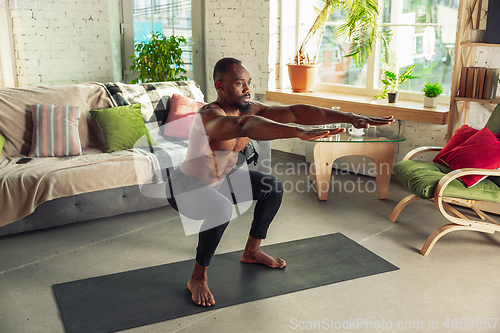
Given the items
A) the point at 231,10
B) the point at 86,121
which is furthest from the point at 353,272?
the point at 231,10

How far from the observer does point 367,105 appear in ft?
13.5

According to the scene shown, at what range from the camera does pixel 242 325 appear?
6.80 feet

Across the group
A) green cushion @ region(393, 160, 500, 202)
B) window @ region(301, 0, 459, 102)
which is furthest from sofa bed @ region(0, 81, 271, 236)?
window @ region(301, 0, 459, 102)

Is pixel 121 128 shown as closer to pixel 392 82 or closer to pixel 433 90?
pixel 392 82

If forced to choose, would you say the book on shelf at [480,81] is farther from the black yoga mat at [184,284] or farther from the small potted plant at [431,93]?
the black yoga mat at [184,284]

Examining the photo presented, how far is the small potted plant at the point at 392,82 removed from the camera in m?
4.09

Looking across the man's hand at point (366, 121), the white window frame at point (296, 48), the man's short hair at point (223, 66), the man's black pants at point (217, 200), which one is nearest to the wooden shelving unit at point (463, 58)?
the white window frame at point (296, 48)

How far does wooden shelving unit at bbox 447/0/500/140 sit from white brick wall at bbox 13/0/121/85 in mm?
3586

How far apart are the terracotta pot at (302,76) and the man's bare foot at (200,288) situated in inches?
116

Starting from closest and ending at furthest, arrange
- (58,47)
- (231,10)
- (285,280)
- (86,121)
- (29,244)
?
(285,280) → (29,244) → (86,121) → (58,47) → (231,10)

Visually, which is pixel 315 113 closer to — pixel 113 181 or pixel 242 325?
pixel 242 325

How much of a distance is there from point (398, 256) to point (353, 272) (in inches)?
15.6

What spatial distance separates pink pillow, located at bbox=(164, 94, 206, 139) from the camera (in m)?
3.86

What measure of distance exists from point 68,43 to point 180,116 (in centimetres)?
179
